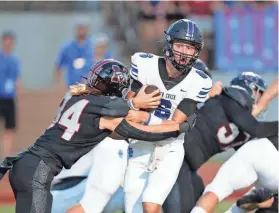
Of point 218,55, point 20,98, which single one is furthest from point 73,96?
point 20,98

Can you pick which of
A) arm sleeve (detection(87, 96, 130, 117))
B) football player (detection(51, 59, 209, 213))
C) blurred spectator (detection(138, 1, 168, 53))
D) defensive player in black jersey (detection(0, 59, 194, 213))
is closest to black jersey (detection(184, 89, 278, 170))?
football player (detection(51, 59, 209, 213))

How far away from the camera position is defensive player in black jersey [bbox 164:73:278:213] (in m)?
6.41

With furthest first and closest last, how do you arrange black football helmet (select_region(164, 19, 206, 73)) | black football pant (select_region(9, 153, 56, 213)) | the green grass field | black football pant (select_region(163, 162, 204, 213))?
the green grass field
black football pant (select_region(163, 162, 204, 213))
black football helmet (select_region(164, 19, 206, 73))
black football pant (select_region(9, 153, 56, 213))

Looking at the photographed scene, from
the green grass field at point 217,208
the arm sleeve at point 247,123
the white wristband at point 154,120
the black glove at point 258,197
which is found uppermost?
the white wristband at point 154,120

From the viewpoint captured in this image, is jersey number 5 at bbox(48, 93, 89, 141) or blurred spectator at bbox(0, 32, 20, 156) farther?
blurred spectator at bbox(0, 32, 20, 156)

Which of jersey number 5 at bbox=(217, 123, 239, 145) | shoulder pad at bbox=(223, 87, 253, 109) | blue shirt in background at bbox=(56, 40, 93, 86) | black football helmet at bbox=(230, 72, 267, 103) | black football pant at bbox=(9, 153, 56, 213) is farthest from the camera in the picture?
blue shirt in background at bbox=(56, 40, 93, 86)

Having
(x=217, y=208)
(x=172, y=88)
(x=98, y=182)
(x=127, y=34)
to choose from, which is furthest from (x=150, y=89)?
(x=127, y=34)

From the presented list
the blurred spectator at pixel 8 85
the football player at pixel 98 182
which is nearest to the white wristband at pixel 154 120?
the football player at pixel 98 182

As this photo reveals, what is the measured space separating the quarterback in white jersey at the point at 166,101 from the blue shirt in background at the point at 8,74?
598 cm

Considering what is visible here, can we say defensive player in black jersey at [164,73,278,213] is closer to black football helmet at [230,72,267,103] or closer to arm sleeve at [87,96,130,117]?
black football helmet at [230,72,267,103]

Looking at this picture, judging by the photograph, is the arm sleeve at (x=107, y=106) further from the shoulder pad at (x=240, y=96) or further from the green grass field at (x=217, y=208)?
the green grass field at (x=217, y=208)

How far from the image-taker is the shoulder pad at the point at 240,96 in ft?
21.2

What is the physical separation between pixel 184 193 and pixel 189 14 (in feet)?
23.0

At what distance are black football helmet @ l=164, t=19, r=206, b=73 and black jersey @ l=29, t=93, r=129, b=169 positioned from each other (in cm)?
63
